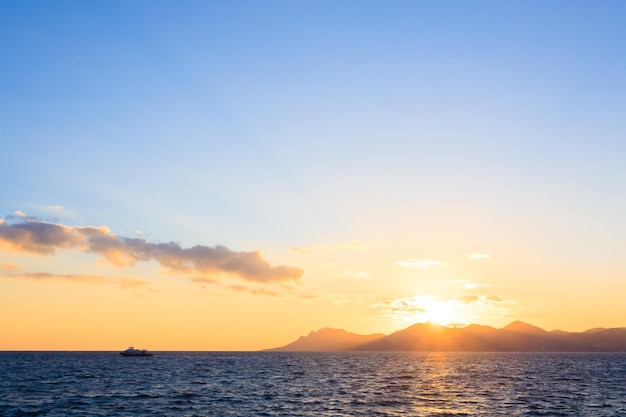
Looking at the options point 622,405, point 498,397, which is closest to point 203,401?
point 498,397

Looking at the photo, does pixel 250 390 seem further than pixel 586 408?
Yes

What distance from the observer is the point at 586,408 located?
2793 inches

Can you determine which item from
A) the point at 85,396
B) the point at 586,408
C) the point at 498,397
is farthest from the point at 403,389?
the point at 85,396

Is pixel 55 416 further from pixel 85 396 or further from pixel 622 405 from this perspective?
pixel 622 405

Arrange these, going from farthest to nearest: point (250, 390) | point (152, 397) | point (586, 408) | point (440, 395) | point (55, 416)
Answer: point (250, 390), point (440, 395), point (152, 397), point (586, 408), point (55, 416)

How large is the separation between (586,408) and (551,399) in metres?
10.4

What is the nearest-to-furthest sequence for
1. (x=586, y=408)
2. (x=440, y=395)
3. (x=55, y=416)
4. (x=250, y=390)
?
1. (x=55, y=416)
2. (x=586, y=408)
3. (x=440, y=395)
4. (x=250, y=390)

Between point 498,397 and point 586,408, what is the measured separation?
14024 millimetres

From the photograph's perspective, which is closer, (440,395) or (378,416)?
(378,416)

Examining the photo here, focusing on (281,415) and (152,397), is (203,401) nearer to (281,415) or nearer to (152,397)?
(152,397)

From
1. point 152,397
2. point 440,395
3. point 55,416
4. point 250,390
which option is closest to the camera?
point 55,416

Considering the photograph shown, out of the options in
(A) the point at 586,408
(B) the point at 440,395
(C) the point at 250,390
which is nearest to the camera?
(A) the point at 586,408

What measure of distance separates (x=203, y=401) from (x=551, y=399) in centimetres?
5473

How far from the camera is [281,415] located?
202ft
